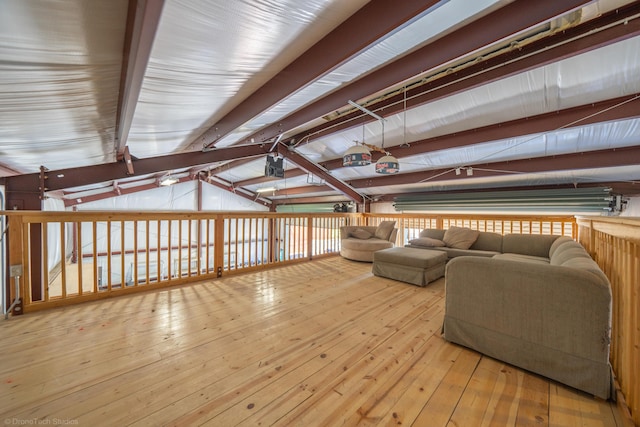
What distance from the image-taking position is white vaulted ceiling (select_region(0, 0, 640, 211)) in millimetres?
1474

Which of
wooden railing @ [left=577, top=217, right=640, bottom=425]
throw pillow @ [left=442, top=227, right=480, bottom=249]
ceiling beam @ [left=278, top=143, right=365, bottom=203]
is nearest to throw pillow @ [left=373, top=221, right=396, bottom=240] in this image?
throw pillow @ [left=442, top=227, right=480, bottom=249]

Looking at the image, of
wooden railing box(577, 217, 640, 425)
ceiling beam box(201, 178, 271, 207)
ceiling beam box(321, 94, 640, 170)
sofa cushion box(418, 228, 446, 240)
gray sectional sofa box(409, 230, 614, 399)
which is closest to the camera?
wooden railing box(577, 217, 640, 425)

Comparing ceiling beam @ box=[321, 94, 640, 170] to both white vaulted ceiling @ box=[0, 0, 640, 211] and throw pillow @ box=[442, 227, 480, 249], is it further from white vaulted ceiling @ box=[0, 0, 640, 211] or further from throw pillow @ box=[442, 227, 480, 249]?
throw pillow @ box=[442, 227, 480, 249]

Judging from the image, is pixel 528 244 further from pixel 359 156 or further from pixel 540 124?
pixel 359 156

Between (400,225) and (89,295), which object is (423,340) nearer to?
(89,295)

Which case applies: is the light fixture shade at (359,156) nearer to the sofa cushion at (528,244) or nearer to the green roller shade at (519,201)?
the sofa cushion at (528,244)

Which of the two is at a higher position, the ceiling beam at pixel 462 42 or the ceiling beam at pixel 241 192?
the ceiling beam at pixel 462 42

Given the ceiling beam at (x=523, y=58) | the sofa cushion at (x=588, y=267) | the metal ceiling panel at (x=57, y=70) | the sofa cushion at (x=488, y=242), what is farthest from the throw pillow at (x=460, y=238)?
the metal ceiling panel at (x=57, y=70)

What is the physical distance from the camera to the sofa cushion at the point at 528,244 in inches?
131

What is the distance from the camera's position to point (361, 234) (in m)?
4.91

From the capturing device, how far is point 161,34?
1.53 meters

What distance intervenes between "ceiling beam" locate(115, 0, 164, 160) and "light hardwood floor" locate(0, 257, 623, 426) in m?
1.95

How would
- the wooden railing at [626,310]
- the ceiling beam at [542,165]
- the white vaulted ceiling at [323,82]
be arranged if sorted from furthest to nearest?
the ceiling beam at [542,165]
the white vaulted ceiling at [323,82]
the wooden railing at [626,310]

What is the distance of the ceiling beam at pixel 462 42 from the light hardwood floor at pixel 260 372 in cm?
239
